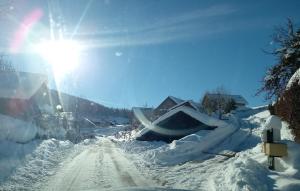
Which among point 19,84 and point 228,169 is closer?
point 228,169

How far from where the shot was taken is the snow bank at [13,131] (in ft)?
95.8

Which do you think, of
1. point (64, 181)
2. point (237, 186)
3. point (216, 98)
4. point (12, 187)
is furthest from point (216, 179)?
point (216, 98)

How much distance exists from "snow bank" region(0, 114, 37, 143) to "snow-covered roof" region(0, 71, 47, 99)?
691 centimetres

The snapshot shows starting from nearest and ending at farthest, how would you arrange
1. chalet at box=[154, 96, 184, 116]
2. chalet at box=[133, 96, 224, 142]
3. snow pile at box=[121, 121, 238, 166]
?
snow pile at box=[121, 121, 238, 166] < chalet at box=[133, 96, 224, 142] < chalet at box=[154, 96, 184, 116]

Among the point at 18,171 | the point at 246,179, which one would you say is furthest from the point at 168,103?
the point at 246,179

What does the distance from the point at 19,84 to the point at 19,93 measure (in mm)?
2877

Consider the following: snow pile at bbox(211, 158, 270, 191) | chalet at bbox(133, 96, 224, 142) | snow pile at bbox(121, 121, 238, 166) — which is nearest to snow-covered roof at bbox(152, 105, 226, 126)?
chalet at bbox(133, 96, 224, 142)

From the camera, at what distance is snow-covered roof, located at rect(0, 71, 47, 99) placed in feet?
150

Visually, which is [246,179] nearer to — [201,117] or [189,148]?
[189,148]

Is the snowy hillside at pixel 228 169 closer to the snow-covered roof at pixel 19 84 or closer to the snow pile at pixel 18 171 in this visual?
the snow pile at pixel 18 171

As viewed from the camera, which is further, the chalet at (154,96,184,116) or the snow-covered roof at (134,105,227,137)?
the chalet at (154,96,184,116)

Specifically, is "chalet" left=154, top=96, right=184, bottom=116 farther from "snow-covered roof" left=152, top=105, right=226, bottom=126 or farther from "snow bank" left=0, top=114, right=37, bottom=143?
"snow bank" left=0, top=114, right=37, bottom=143

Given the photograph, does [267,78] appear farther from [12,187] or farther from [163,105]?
[163,105]

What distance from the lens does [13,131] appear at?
32.1 m
